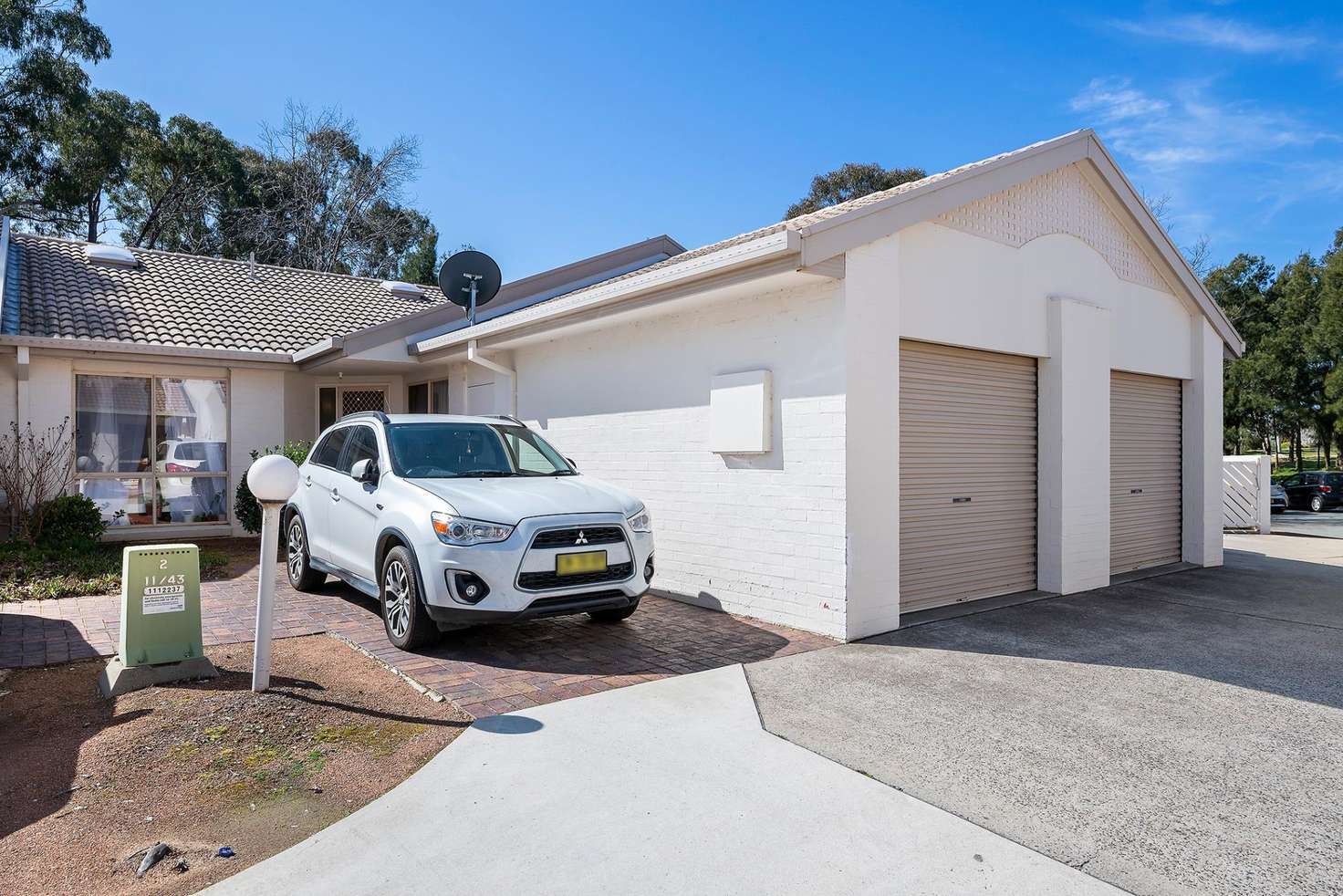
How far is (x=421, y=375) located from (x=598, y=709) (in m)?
9.66

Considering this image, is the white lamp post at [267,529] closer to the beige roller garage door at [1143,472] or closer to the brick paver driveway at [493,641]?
the brick paver driveway at [493,641]

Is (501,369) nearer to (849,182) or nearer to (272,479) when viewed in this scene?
(272,479)

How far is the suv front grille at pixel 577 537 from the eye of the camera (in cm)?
571

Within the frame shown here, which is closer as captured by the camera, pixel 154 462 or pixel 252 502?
pixel 252 502

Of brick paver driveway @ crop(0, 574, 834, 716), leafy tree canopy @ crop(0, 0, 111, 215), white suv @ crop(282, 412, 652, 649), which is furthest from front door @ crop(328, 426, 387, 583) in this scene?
leafy tree canopy @ crop(0, 0, 111, 215)

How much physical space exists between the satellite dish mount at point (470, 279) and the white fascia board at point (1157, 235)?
7688mm

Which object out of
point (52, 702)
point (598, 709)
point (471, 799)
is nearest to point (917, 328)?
point (598, 709)

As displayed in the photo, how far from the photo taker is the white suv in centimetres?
557

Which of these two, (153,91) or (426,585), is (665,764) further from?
(153,91)

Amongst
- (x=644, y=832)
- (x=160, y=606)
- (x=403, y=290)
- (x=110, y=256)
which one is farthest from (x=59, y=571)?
(x=403, y=290)

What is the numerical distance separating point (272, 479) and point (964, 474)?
607cm

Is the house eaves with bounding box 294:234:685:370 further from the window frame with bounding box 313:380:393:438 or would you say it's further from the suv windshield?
the suv windshield

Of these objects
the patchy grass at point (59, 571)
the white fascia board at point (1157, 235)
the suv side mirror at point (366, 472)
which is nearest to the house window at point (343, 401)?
the patchy grass at point (59, 571)

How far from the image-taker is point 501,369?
34.6ft
